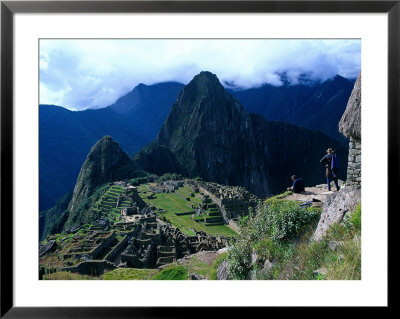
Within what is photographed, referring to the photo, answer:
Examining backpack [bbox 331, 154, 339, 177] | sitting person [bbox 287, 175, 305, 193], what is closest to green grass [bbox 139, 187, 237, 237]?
sitting person [bbox 287, 175, 305, 193]

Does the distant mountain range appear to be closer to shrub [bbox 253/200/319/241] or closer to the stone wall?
shrub [bbox 253/200/319/241]

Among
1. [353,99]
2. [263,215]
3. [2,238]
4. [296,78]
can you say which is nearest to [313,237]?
[263,215]

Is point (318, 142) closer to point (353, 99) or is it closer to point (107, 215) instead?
point (107, 215)

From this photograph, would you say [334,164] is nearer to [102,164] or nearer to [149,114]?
[102,164]

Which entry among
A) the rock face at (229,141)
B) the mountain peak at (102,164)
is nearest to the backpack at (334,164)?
the mountain peak at (102,164)

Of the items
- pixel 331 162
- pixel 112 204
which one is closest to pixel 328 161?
pixel 331 162

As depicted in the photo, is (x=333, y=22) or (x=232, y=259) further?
(x=232, y=259)

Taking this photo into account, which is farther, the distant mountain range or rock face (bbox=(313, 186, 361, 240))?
the distant mountain range

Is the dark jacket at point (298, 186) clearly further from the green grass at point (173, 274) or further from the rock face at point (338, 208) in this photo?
the green grass at point (173, 274)
